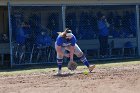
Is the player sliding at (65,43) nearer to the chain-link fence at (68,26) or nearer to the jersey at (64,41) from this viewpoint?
the jersey at (64,41)

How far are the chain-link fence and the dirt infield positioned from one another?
9.38 ft

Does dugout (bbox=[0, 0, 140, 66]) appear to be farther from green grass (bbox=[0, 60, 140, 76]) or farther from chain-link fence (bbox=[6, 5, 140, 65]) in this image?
green grass (bbox=[0, 60, 140, 76])

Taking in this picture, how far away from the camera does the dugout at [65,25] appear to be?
17.7m

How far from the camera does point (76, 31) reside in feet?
63.2

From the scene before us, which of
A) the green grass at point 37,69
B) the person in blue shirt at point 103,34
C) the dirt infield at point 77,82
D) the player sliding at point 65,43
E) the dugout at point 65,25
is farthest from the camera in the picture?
the person in blue shirt at point 103,34

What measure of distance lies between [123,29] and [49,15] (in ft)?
11.8

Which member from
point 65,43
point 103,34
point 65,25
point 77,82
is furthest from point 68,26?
point 77,82

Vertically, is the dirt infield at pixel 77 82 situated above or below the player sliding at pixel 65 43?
below

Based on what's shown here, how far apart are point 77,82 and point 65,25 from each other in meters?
6.58

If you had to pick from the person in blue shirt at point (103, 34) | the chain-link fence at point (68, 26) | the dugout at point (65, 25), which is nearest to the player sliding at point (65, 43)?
the dugout at point (65, 25)

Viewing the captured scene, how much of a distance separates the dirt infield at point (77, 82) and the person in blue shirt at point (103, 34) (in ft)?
12.2

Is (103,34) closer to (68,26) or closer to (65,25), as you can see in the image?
(68,26)

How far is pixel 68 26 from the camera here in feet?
62.6

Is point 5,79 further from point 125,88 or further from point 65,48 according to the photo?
point 125,88
